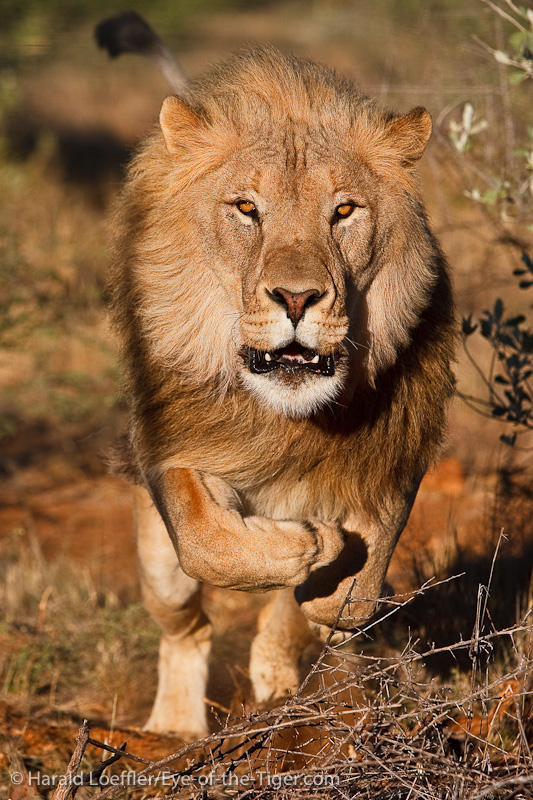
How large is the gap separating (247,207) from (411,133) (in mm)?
666

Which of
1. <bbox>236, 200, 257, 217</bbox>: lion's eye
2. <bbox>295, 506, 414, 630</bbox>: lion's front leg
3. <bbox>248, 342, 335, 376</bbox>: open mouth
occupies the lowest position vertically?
<bbox>295, 506, 414, 630</bbox>: lion's front leg

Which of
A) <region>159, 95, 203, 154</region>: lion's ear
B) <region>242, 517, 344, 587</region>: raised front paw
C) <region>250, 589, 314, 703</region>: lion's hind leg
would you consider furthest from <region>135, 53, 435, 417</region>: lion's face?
<region>250, 589, 314, 703</region>: lion's hind leg

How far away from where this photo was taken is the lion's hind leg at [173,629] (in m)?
4.12

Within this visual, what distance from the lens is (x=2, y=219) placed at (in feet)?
30.5

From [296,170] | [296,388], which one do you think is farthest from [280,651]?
[296,170]

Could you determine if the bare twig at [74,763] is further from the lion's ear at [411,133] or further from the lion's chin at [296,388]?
the lion's ear at [411,133]

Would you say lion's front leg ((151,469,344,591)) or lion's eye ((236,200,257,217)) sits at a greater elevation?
lion's eye ((236,200,257,217))

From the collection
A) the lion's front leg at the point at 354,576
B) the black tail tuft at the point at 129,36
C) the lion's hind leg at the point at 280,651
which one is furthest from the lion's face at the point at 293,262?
the black tail tuft at the point at 129,36

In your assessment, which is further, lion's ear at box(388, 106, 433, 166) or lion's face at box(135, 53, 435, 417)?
lion's ear at box(388, 106, 433, 166)

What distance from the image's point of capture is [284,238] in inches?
118

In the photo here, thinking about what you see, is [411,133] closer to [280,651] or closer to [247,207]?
[247,207]

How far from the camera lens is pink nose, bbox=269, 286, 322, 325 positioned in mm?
2789

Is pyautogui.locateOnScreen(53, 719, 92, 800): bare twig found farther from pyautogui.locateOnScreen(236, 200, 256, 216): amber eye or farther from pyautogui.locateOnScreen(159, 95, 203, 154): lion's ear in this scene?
pyautogui.locateOnScreen(159, 95, 203, 154): lion's ear

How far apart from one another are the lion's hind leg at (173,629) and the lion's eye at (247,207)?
1445mm
